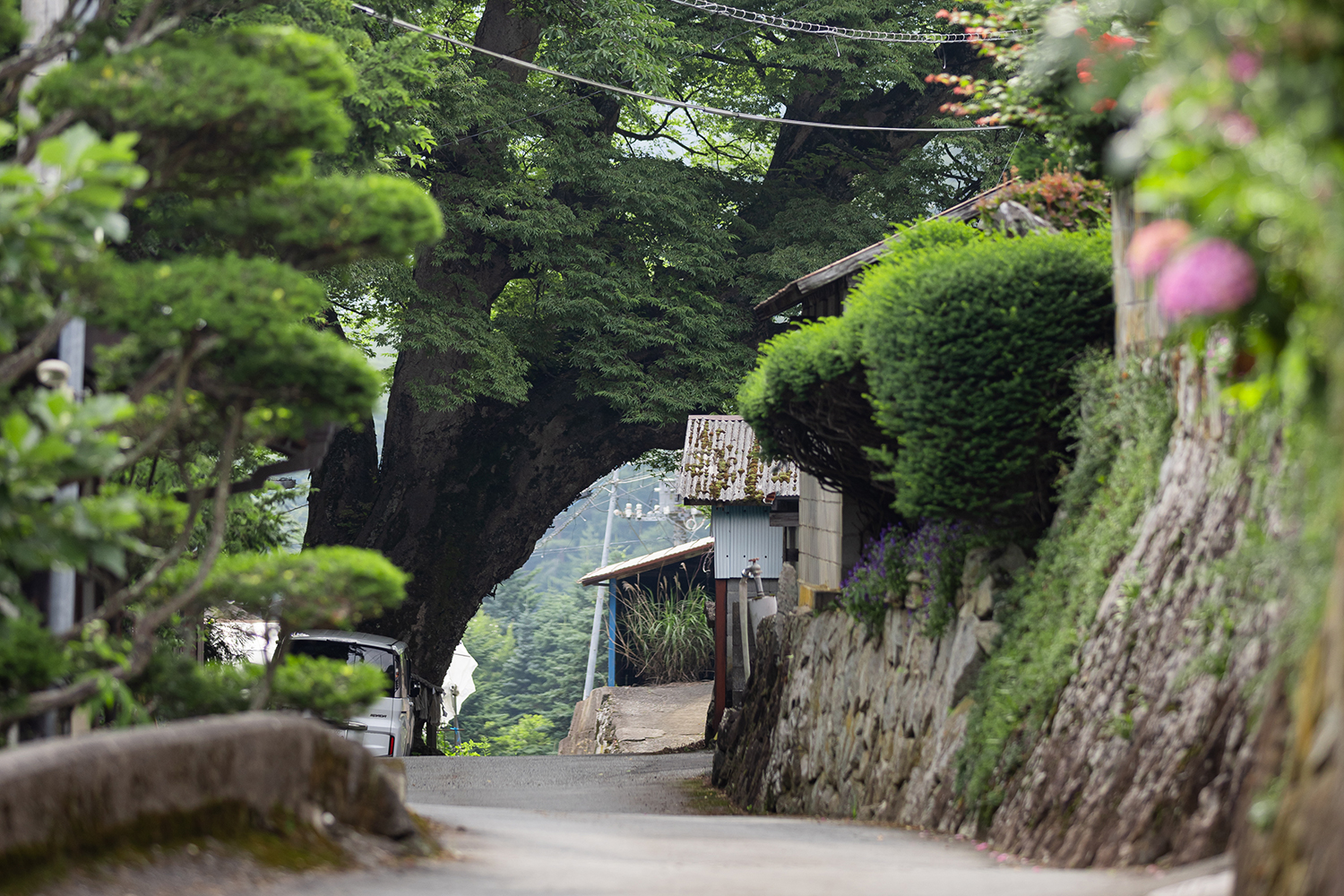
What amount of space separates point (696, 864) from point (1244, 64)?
5.08 meters

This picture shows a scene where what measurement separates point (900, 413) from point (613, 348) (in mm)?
10334

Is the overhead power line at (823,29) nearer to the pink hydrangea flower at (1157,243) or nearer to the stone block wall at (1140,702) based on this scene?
the stone block wall at (1140,702)

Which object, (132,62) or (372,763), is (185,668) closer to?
(372,763)

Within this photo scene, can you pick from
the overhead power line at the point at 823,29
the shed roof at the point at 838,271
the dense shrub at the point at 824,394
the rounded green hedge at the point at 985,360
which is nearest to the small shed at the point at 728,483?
the shed roof at the point at 838,271

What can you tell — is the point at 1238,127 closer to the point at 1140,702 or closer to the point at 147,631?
the point at 1140,702

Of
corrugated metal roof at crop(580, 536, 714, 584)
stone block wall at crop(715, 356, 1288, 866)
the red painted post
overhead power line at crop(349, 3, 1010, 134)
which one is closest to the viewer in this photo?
stone block wall at crop(715, 356, 1288, 866)

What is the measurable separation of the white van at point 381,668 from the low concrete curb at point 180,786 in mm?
10489

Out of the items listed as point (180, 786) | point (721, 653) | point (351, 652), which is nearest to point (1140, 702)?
point (180, 786)

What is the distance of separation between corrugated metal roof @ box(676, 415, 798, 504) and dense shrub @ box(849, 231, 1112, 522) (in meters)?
10.7

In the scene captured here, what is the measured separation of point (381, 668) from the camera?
16656mm

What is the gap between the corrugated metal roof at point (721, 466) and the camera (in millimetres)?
20062

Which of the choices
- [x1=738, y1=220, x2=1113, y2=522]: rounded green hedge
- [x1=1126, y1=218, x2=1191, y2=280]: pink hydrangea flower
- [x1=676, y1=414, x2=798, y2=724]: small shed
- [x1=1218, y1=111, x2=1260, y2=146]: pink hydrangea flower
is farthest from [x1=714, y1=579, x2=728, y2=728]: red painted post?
[x1=1218, y1=111, x2=1260, y2=146]: pink hydrangea flower

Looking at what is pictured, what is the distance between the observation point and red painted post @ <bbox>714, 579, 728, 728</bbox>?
20.5m

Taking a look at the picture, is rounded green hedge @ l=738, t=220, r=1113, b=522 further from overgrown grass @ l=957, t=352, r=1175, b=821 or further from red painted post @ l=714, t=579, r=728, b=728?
red painted post @ l=714, t=579, r=728, b=728
